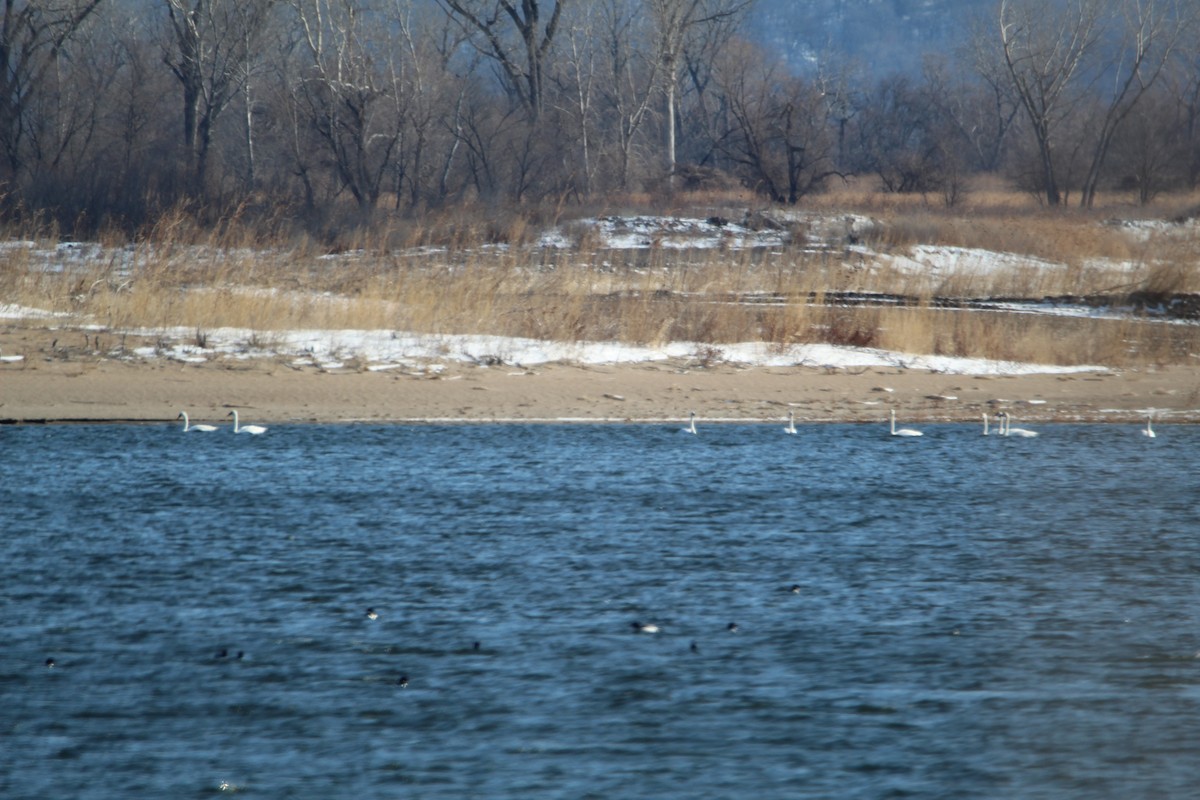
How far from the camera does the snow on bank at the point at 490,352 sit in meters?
13.4

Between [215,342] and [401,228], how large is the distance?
1598 cm

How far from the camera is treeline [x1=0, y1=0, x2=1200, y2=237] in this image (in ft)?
117

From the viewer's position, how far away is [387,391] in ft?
40.2

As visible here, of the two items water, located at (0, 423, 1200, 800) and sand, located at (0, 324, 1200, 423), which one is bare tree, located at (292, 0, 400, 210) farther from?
water, located at (0, 423, 1200, 800)

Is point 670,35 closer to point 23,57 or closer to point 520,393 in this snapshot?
point 23,57

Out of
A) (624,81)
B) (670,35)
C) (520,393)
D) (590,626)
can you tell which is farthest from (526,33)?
(590,626)

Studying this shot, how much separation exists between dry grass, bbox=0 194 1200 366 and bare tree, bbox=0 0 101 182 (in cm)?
1610

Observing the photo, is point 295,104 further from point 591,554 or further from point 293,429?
point 591,554

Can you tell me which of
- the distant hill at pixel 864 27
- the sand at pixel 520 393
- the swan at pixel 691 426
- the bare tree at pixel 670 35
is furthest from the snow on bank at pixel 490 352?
the distant hill at pixel 864 27

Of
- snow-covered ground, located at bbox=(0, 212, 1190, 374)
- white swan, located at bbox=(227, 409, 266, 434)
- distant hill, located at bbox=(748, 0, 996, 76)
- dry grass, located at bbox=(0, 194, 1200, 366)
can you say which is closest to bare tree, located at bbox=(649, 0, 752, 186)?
dry grass, located at bbox=(0, 194, 1200, 366)

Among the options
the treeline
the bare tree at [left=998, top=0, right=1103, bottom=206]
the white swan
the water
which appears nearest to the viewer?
the water

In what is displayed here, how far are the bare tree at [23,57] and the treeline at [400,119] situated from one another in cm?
10

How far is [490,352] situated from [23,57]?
96.4ft

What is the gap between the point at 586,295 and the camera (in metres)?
18.3
